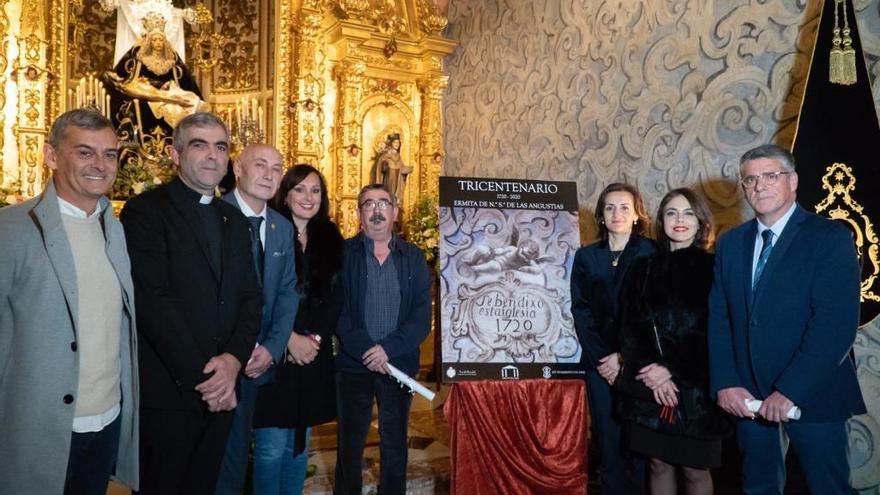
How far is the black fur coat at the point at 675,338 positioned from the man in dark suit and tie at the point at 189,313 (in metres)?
1.37

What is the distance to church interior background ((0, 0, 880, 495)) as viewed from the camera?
307cm

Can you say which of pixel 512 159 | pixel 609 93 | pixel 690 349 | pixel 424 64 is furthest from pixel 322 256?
pixel 424 64

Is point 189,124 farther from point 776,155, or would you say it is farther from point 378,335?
point 776,155

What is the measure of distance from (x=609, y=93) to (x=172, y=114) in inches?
160

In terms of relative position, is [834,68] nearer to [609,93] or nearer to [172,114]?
[609,93]

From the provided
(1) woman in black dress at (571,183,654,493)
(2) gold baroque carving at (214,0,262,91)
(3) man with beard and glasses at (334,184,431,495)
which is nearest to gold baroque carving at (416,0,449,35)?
(2) gold baroque carving at (214,0,262,91)

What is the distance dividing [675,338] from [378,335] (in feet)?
3.82

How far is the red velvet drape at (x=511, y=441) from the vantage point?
2.70 meters

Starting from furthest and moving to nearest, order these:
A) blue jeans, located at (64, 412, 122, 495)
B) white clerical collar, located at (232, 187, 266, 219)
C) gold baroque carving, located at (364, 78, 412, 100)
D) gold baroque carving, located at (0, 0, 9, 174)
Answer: gold baroque carving, located at (364, 78, 412, 100) < gold baroque carving, located at (0, 0, 9, 174) < white clerical collar, located at (232, 187, 266, 219) < blue jeans, located at (64, 412, 122, 495)

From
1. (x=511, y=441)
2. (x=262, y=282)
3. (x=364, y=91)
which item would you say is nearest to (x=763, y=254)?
(x=511, y=441)

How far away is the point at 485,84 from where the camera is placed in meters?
5.67

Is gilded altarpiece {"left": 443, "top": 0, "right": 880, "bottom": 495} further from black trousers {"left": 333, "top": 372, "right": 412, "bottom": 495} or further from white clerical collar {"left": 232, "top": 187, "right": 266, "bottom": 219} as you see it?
white clerical collar {"left": 232, "top": 187, "right": 266, "bottom": 219}

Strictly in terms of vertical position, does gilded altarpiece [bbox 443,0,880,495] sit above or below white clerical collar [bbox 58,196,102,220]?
above

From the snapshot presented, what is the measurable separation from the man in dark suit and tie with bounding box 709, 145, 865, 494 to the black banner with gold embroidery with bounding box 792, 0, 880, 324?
36 cm
